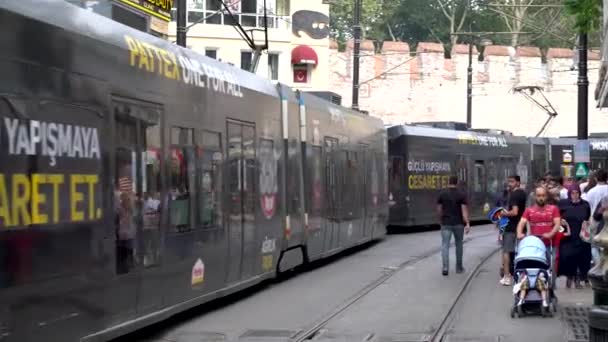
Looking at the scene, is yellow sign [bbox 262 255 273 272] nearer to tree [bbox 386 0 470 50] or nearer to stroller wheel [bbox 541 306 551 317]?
stroller wheel [bbox 541 306 551 317]

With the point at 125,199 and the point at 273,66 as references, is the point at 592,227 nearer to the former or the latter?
the point at 125,199

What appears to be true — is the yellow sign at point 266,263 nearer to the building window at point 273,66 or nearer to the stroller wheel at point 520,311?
the stroller wheel at point 520,311

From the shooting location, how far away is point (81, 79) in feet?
27.3

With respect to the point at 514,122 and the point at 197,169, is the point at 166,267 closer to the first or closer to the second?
the point at 197,169

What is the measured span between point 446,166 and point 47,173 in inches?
943

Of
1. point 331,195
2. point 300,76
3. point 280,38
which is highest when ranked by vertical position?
point 280,38

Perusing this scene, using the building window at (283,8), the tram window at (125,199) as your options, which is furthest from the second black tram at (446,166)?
the tram window at (125,199)

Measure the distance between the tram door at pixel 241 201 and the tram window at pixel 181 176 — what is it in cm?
157

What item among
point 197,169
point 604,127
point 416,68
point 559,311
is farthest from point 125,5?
point 604,127

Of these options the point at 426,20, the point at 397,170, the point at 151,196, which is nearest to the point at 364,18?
the point at 426,20

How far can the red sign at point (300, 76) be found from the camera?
49562 mm

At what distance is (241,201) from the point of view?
→ 13.2 m

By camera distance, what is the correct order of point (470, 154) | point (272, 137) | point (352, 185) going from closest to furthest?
1. point (272, 137)
2. point (352, 185)
3. point (470, 154)

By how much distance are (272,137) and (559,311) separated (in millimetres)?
4764
